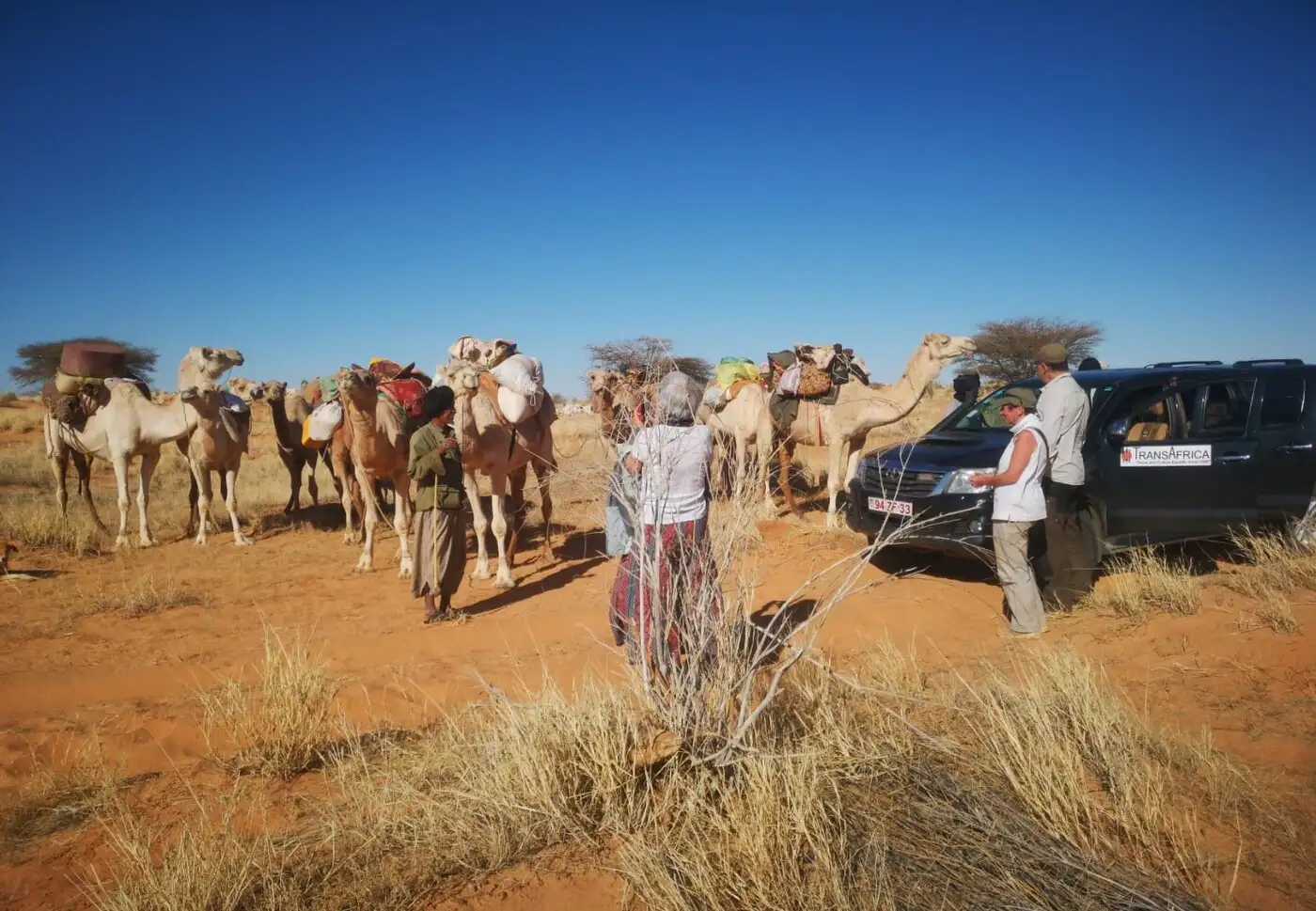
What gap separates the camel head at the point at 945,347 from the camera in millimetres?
11406

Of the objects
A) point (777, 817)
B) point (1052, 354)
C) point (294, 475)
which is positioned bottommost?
point (777, 817)

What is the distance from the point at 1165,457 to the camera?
6.90 metres

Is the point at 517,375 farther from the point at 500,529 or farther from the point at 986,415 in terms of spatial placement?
the point at 986,415

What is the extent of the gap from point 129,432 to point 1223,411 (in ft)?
45.6

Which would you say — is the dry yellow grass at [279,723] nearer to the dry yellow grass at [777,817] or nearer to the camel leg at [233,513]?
the dry yellow grass at [777,817]

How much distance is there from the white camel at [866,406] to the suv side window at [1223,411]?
425 centimetres

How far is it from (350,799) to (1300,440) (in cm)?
815

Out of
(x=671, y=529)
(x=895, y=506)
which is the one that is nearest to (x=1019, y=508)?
(x=895, y=506)

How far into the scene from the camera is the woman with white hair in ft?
11.8

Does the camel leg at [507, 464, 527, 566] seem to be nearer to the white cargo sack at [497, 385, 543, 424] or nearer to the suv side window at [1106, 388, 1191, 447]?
the white cargo sack at [497, 385, 543, 424]

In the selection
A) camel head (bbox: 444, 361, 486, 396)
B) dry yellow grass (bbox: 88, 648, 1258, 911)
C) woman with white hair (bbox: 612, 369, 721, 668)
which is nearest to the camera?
dry yellow grass (bbox: 88, 648, 1258, 911)

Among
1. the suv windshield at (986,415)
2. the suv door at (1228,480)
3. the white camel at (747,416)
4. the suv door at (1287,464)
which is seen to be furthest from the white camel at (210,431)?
the suv door at (1287,464)

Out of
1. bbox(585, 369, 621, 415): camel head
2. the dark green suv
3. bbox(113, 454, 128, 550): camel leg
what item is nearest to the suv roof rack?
the dark green suv

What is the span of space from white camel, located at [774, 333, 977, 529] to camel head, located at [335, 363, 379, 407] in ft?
18.7
